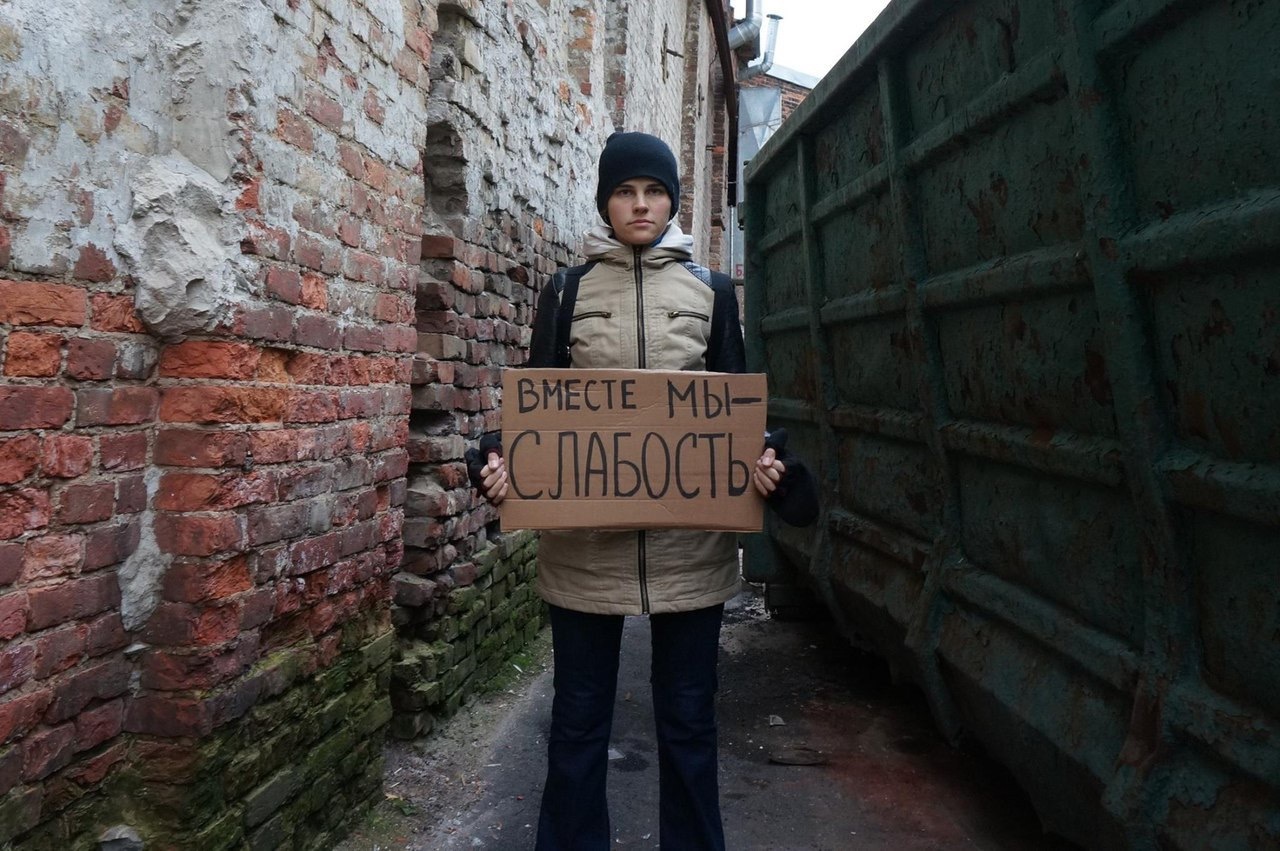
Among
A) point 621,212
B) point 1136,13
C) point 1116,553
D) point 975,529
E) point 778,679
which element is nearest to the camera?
point 1136,13

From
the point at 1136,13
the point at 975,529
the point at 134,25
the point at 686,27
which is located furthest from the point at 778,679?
the point at 686,27

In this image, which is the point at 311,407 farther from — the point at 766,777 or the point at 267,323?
the point at 766,777

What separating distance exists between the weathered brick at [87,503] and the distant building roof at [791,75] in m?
21.1

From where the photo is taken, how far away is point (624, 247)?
2.11 metres

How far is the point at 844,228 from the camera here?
3260 millimetres

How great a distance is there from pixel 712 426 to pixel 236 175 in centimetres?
113

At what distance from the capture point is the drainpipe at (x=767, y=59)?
59.8 ft

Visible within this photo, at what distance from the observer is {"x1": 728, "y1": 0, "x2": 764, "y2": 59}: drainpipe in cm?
1631

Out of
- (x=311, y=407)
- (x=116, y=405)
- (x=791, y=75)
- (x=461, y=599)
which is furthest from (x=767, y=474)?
(x=791, y=75)

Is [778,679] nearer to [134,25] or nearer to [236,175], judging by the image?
[236,175]

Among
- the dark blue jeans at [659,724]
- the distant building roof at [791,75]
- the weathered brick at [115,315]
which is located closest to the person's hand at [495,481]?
the dark blue jeans at [659,724]

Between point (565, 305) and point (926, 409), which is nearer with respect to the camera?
point (565, 305)

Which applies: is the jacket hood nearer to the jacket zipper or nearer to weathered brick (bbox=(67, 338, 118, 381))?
the jacket zipper

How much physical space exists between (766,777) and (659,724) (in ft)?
3.47
